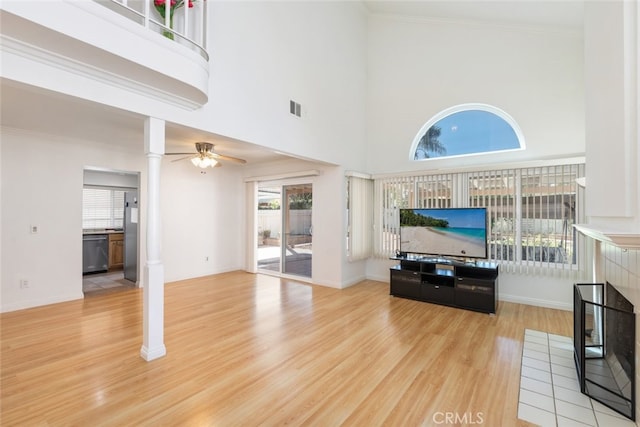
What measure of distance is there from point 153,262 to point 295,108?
300 centimetres

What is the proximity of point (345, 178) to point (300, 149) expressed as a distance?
1252mm

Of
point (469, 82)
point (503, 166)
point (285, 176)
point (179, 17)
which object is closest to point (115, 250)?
point (285, 176)

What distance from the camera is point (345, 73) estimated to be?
5551 millimetres

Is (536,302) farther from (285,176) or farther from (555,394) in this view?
(285,176)

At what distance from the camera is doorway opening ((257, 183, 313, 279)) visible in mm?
6039

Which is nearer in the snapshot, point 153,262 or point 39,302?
point 153,262

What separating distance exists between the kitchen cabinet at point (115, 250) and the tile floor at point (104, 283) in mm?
349

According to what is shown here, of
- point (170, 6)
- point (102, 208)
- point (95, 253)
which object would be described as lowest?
point (95, 253)

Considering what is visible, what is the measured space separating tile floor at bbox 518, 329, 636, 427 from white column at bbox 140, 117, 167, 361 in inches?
123

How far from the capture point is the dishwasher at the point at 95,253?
6195mm

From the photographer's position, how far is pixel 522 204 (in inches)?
169

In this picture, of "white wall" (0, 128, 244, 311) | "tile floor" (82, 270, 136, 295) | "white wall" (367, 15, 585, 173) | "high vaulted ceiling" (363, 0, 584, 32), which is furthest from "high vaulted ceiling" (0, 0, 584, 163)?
"tile floor" (82, 270, 136, 295)

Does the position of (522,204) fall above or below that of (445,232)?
above

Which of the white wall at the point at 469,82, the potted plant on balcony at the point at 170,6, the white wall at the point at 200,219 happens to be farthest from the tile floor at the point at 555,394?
the white wall at the point at 200,219
